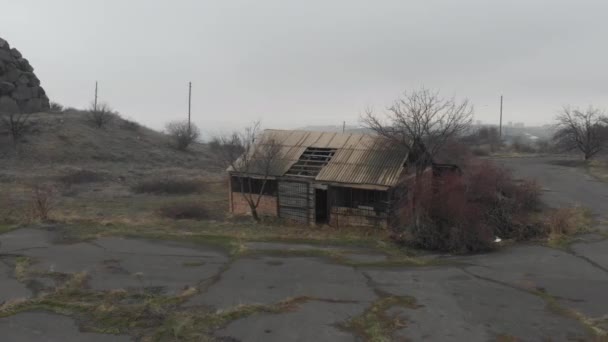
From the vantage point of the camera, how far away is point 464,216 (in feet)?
44.7

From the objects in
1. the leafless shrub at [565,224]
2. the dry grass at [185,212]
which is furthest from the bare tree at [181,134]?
the leafless shrub at [565,224]

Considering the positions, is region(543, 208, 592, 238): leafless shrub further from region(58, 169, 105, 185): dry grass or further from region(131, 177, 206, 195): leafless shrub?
region(58, 169, 105, 185): dry grass

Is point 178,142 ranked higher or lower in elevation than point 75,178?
higher

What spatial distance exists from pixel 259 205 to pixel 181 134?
88.6 ft

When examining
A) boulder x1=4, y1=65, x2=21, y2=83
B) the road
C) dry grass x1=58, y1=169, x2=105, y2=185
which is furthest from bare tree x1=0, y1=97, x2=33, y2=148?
the road

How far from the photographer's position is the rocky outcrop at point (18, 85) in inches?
1590

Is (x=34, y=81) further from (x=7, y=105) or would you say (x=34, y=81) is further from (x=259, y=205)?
(x=259, y=205)

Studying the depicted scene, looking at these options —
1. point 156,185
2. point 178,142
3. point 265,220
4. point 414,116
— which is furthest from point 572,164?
point 178,142

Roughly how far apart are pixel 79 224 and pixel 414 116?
12565mm

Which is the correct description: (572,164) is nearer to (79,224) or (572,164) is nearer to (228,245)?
(228,245)

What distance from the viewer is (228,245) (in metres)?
13.4

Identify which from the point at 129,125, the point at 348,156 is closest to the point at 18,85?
the point at 129,125

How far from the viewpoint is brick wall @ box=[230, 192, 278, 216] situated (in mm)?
17891

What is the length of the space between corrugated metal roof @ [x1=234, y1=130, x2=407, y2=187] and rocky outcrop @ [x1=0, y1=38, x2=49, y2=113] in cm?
3098
